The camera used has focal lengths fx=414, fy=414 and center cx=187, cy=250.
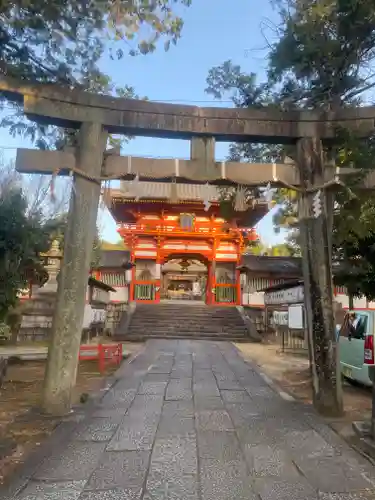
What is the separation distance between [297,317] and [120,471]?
879 centimetres

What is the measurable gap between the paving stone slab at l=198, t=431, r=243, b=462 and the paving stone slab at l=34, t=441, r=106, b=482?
1063mm

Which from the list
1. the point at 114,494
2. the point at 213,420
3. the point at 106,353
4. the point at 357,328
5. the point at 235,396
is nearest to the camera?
the point at 114,494

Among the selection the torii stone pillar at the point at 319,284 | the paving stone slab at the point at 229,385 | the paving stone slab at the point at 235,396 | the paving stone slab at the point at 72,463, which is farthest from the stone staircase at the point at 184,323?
the paving stone slab at the point at 72,463

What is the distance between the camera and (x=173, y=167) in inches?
254

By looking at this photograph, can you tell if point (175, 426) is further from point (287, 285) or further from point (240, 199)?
point (287, 285)

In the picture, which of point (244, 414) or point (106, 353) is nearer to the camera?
point (244, 414)

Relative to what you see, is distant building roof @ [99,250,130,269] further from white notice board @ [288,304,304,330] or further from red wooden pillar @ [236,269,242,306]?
white notice board @ [288,304,304,330]

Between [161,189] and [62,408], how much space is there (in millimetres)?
18373

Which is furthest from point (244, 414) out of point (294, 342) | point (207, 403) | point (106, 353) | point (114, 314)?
point (114, 314)

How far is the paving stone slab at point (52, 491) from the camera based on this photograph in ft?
10.5

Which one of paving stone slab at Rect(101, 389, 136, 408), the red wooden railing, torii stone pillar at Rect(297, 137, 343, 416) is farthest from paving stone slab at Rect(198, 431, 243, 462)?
the red wooden railing

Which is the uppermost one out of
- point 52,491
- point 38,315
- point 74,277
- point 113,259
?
point 113,259

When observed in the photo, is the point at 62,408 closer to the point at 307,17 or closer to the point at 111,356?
the point at 111,356

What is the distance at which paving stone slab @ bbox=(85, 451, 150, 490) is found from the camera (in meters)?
3.41
